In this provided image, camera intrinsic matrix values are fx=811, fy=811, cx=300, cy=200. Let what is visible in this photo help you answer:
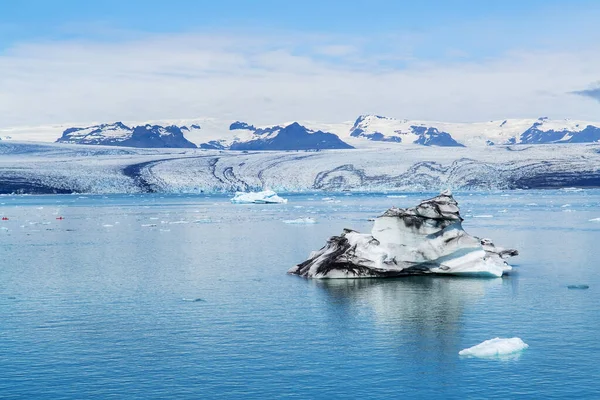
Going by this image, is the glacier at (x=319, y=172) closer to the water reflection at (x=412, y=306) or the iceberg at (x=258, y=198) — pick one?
the iceberg at (x=258, y=198)

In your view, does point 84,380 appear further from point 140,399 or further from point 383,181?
point 383,181

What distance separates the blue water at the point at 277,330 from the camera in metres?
10.0

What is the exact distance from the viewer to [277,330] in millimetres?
13047

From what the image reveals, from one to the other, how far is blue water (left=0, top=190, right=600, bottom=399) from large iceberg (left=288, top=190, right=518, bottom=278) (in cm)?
50

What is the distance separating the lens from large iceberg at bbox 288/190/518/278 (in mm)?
18531

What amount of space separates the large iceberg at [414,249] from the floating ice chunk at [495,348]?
281 inches

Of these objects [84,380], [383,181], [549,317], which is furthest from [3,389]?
[383,181]

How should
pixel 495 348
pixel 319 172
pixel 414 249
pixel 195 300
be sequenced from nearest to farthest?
pixel 495 348, pixel 195 300, pixel 414 249, pixel 319 172

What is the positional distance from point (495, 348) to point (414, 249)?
303 inches

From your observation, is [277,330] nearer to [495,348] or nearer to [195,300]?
[195,300]

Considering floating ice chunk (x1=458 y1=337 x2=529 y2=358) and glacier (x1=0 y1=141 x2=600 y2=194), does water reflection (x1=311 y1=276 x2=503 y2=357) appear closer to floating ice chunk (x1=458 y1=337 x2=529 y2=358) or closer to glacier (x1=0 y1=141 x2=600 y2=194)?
floating ice chunk (x1=458 y1=337 x2=529 y2=358)

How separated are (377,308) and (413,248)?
430cm

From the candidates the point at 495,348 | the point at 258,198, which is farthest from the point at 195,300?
the point at 258,198

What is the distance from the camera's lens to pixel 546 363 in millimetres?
10789
